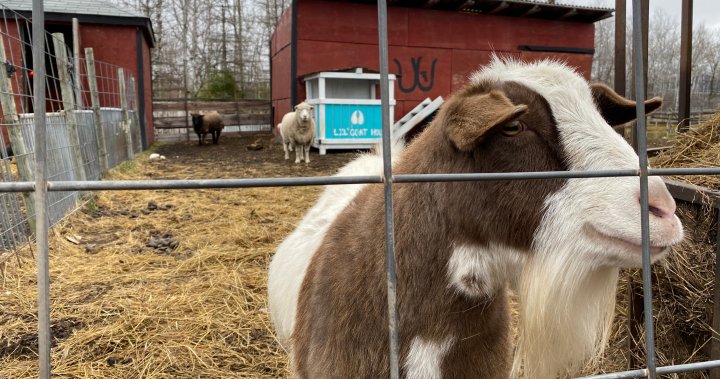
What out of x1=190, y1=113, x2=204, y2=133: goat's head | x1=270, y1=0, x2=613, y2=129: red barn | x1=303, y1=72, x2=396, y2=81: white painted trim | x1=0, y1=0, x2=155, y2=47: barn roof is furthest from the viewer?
x1=190, y1=113, x2=204, y2=133: goat's head

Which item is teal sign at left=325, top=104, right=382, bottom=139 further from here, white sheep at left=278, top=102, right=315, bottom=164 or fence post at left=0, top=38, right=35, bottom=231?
fence post at left=0, top=38, right=35, bottom=231

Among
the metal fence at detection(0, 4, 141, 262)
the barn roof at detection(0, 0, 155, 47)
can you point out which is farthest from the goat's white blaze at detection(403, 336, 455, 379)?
the barn roof at detection(0, 0, 155, 47)

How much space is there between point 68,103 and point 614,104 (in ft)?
21.0

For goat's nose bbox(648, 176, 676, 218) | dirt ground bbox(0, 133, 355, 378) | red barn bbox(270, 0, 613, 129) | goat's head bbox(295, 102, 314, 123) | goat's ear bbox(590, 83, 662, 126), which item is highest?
red barn bbox(270, 0, 613, 129)

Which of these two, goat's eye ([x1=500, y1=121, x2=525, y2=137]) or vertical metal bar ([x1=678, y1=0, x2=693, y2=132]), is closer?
goat's eye ([x1=500, y1=121, x2=525, y2=137])

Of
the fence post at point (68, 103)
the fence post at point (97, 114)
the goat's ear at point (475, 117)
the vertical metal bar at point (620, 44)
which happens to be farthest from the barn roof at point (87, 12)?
the goat's ear at point (475, 117)

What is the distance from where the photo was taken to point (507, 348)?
1.94 meters

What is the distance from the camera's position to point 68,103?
6199mm

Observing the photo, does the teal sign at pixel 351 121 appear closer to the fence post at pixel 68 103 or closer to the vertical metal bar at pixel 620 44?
the fence post at pixel 68 103

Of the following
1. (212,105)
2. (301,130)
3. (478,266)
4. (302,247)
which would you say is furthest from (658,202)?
(212,105)

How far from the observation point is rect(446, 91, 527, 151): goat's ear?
1.33 metres

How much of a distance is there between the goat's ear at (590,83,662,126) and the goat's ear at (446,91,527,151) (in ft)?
1.60

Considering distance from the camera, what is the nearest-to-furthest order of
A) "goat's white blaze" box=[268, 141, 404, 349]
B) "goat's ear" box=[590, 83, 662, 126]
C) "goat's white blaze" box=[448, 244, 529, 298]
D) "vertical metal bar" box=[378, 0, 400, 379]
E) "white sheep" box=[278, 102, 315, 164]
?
"vertical metal bar" box=[378, 0, 400, 379]
"goat's white blaze" box=[448, 244, 529, 298]
"goat's ear" box=[590, 83, 662, 126]
"goat's white blaze" box=[268, 141, 404, 349]
"white sheep" box=[278, 102, 315, 164]

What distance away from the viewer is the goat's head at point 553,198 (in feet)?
4.49
